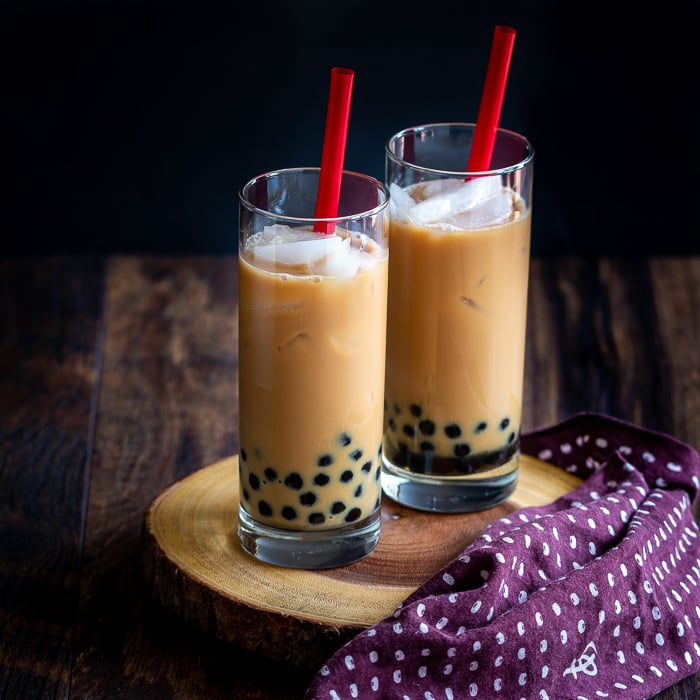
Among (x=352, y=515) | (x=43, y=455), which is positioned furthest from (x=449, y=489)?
(x=43, y=455)

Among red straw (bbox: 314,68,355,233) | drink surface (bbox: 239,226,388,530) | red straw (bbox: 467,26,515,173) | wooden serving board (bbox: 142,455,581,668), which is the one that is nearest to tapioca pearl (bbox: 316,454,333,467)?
drink surface (bbox: 239,226,388,530)


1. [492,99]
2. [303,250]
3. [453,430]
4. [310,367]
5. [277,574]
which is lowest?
[277,574]

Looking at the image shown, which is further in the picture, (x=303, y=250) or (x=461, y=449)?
(x=461, y=449)

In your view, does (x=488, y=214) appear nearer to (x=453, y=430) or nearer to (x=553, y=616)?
(x=453, y=430)

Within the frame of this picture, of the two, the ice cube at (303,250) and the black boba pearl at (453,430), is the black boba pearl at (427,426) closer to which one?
the black boba pearl at (453,430)

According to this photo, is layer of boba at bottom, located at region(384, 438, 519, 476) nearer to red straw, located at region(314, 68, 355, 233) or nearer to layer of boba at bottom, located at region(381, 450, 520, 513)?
layer of boba at bottom, located at region(381, 450, 520, 513)

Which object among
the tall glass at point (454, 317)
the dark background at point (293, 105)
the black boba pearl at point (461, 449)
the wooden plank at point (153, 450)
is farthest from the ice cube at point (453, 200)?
the dark background at point (293, 105)

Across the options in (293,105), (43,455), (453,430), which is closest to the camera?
(453,430)
